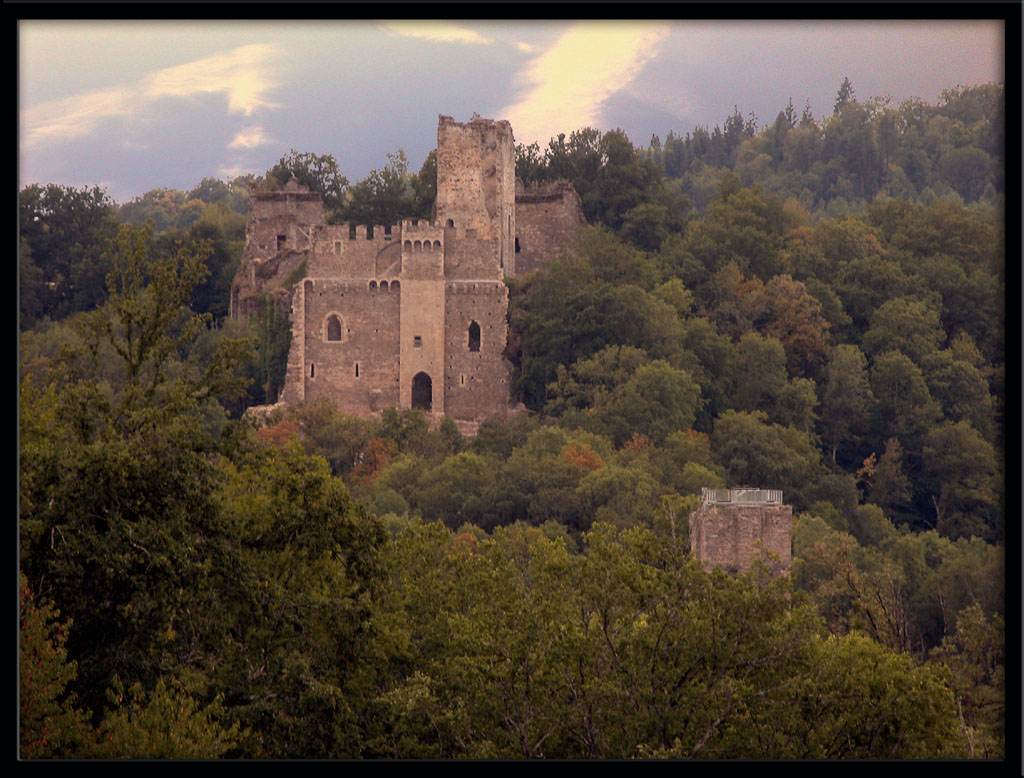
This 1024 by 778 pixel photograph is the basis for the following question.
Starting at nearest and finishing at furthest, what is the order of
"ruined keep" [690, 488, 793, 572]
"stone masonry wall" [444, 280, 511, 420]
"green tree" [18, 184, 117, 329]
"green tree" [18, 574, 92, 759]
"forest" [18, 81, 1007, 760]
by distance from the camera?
"green tree" [18, 574, 92, 759]
"forest" [18, 81, 1007, 760]
"ruined keep" [690, 488, 793, 572]
"stone masonry wall" [444, 280, 511, 420]
"green tree" [18, 184, 117, 329]

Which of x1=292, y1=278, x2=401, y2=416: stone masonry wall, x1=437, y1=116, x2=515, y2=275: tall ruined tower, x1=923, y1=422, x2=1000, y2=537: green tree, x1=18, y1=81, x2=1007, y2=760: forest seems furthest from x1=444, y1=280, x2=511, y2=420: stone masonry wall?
x1=923, y1=422, x2=1000, y2=537: green tree

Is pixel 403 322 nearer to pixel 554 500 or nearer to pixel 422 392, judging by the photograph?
pixel 422 392

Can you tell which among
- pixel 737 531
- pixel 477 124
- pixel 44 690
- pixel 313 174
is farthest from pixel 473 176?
pixel 44 690

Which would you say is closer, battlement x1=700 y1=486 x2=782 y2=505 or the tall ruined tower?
battlement x1=700 y1=486 x2=782 y2=505

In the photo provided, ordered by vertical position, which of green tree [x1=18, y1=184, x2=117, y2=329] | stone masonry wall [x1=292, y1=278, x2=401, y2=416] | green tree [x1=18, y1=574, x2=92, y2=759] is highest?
green tree [x1=18, y1=184, x2=117, y2=329]

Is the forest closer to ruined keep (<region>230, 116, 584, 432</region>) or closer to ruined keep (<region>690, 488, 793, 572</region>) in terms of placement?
ruined keep (<region>230, 116, 584, 432</region>)

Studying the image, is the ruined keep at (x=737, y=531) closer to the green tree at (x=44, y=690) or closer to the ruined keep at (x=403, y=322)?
the ruined keep at (x=403, y=322)

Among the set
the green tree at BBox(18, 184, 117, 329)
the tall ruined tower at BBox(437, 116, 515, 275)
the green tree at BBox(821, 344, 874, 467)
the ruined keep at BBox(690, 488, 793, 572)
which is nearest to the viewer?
the ruined keep at BBox(690, 488, 793, 572)

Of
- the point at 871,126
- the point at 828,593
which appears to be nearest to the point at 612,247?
the point at 828,593
